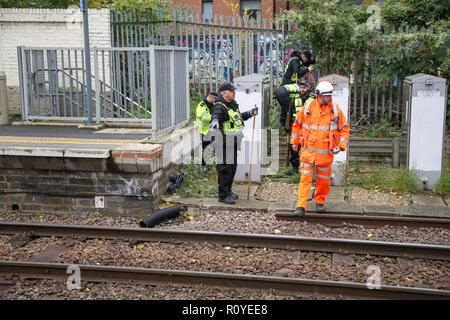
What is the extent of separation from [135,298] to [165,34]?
9.80 m

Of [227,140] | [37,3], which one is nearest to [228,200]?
[227,140]

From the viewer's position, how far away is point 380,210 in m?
8.39

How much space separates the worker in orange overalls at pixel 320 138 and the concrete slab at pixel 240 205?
2.47 ft

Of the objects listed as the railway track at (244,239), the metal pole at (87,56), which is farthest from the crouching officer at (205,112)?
the railway track at (244,239)

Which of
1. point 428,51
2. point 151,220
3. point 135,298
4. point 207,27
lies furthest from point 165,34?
point 135,298

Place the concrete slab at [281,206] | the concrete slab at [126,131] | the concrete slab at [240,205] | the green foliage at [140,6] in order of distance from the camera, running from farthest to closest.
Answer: the green foliage at [140,6], the concrete slab at [126,131], the concrete slab at [240,205], the concrete slab at [281,206]

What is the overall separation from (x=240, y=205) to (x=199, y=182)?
1469 mm

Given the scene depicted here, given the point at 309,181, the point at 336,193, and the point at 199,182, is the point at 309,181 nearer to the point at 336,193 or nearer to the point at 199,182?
the point at 336,193

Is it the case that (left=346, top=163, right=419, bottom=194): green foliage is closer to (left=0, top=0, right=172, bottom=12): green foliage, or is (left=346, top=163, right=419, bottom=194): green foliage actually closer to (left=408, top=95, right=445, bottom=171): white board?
(left=408, top=95, right=445, bottom=171): white board

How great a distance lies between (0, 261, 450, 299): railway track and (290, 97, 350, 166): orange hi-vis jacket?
8.81 feet

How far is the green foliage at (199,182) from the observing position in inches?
369

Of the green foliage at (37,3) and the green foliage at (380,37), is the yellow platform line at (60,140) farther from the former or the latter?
the green foliage at (37,3)

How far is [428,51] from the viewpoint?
11.7 meters

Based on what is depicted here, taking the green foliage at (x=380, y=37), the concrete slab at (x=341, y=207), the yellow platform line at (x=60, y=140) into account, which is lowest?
the concrete slab at (x=341, y=207)
